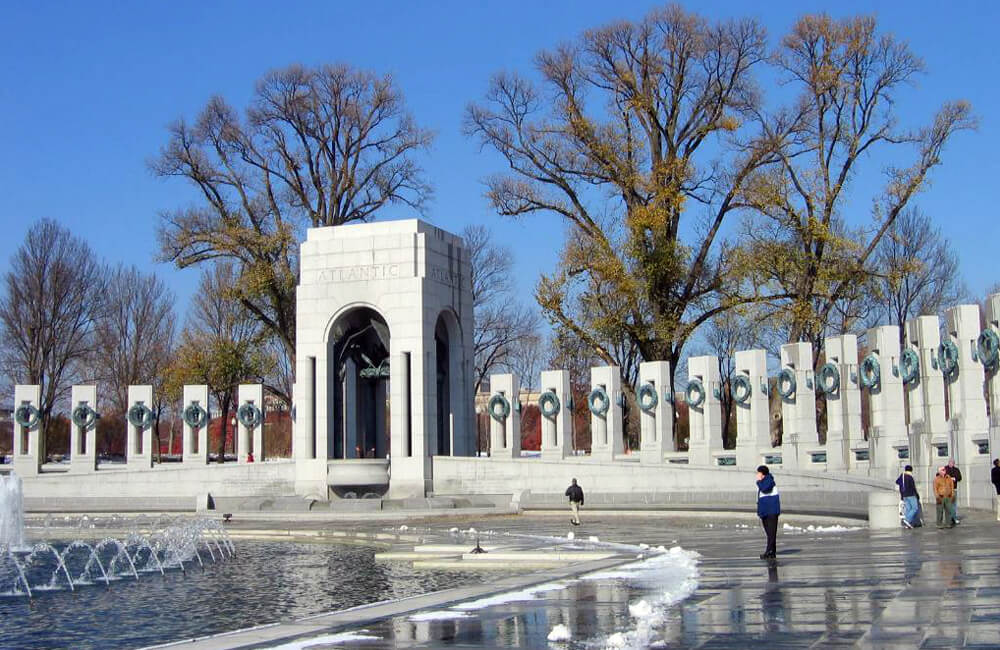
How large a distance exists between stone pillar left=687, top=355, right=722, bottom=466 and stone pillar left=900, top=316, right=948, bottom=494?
7852 millimetres

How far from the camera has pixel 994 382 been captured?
26.5m

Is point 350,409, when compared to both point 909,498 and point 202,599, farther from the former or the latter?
point 202,599

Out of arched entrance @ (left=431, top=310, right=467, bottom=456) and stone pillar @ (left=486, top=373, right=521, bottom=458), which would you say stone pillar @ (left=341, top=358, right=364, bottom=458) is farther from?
stone pillar @ (left=486, top=373, right=521, bottom=458)

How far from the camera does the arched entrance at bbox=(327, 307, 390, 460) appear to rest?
44.1 meters

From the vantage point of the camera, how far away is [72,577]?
21047mm

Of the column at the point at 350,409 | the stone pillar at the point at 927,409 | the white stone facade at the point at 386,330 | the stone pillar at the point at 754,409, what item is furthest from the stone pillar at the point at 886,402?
the column at the point at 350,409

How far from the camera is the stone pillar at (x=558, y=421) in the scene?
40.3m

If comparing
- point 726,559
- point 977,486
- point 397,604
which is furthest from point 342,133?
point 397,604

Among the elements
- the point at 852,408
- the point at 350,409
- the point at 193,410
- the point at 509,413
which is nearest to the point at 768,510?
the point at 852,408

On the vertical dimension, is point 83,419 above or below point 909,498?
above

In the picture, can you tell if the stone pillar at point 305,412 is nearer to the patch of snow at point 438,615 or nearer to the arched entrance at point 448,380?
the arched entrance at point 448,380

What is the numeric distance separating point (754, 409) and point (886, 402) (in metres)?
5.10

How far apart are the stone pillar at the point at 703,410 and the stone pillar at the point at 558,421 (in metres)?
4.63

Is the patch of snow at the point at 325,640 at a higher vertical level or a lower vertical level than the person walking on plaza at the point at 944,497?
lower
